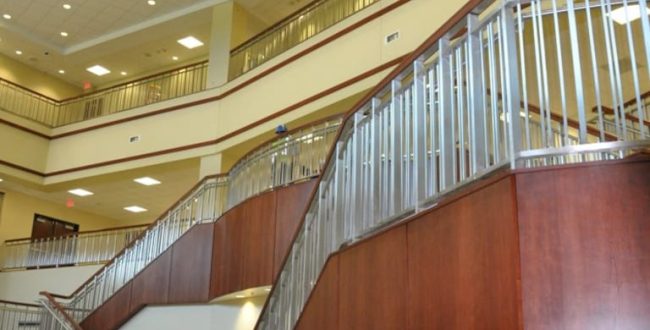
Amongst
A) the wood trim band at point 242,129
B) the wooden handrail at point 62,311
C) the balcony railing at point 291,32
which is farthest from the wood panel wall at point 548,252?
the wooden handrail at point 62,311

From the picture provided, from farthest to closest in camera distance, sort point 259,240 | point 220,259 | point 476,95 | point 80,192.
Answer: point 80,192, point 220,259, point 259,240, point 476,95

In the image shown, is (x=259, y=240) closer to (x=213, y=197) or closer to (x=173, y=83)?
(x=213, y=197)

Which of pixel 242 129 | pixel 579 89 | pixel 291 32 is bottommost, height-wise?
pixel 579 89

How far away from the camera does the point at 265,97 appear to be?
40.9 ft

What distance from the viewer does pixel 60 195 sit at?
17.6 meters

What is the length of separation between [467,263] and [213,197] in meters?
8.23

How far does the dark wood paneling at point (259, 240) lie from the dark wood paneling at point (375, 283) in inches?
179

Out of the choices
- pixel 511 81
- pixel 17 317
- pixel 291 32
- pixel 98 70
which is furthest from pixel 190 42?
pixel 511 81

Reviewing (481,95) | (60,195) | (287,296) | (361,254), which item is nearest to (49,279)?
(60,195)

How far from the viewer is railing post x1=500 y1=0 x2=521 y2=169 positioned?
2.70 m

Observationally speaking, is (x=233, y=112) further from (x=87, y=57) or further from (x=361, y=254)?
(x=361, y=254)

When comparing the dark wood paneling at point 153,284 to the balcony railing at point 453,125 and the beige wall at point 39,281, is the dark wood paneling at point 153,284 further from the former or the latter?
the balcony railing at point 453,125

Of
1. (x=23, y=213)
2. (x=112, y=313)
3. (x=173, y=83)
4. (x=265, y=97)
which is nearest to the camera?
(x=112, y=313)

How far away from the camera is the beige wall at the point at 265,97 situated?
9.73 metres
